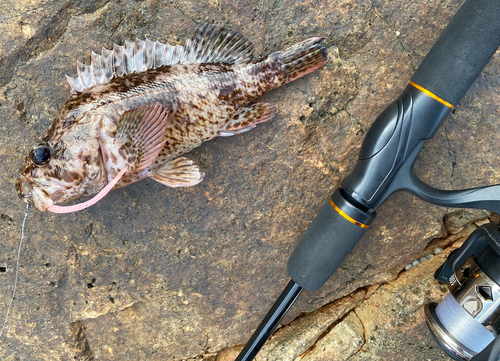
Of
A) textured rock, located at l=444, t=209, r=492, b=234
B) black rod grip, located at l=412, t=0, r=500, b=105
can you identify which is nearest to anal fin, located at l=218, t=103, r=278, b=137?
black rod grip, located at l=412, t=0, r=500, b=105

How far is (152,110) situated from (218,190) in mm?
684

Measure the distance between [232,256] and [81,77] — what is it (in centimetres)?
138

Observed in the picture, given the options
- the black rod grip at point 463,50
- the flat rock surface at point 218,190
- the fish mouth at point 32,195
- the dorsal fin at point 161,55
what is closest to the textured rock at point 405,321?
the flat rock surface at point 218,190

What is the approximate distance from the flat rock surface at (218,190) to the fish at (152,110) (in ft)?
0.44

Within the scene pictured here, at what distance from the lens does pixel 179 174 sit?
82.0 inches

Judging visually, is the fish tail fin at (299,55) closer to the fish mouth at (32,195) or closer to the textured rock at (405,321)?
the fish mouth at (32,195)

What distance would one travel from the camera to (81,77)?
1.95 meters

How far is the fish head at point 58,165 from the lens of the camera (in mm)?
1804

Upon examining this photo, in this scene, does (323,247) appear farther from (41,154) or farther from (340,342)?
(41,154)

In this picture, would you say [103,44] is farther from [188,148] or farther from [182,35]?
[188,148]

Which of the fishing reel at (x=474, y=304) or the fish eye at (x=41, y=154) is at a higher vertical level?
the fishing reel at (x=474, y=304)

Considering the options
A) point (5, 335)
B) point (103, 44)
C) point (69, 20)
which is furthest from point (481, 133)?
point (5, 335)

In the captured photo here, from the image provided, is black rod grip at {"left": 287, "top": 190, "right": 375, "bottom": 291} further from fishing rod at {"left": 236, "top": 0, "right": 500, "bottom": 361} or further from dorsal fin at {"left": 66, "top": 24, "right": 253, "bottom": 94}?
dorsal fin at {"left": 66, "top": 24, "right": 253, "bottom": 94}

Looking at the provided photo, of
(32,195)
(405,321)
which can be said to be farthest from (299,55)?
(405,321)
